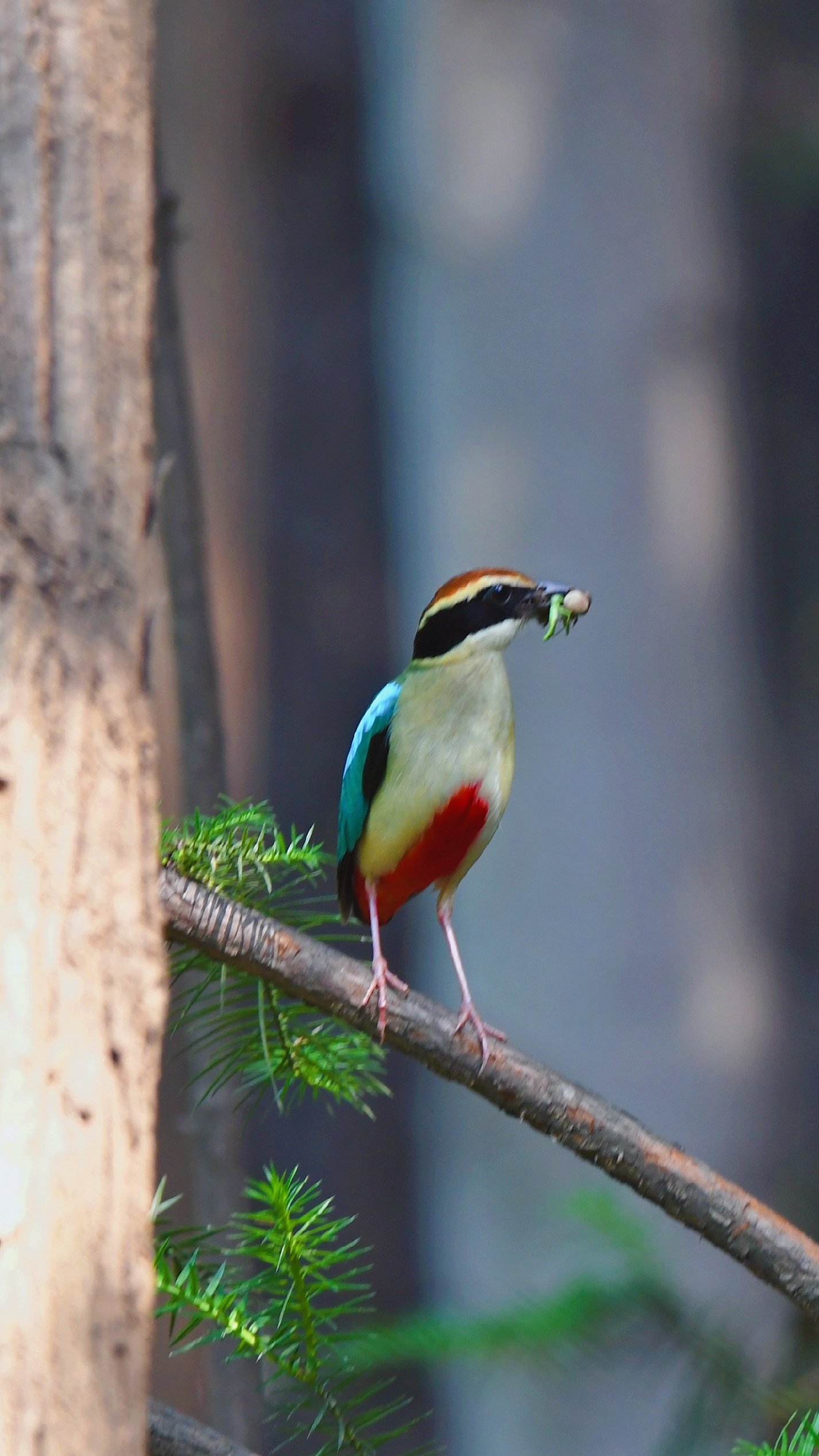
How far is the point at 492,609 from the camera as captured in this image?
95cm

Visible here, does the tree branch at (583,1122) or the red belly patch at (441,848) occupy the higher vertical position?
the red belly patch at (441,848)

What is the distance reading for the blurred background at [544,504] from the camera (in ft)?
6.77

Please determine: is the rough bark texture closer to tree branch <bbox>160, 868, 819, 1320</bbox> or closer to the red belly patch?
tree branch <bbox>160, 868, 819, 1320</bbox>

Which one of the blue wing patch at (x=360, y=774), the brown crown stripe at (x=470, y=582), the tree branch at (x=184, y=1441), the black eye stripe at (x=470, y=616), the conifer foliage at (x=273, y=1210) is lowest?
the tree branch at (x=184, y=1441)

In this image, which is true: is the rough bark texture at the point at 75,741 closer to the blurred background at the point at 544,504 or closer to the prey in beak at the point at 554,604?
the prey in beak at the point at 554,604

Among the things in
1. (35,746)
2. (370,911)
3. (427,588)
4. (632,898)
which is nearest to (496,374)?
(427,588)

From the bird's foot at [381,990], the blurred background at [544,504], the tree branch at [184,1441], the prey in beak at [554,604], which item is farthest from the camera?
the blurred background at [544,504]

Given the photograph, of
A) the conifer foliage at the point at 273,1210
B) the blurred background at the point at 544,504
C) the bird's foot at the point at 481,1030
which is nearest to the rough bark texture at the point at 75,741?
the conifer foliage at the point at 273,1210

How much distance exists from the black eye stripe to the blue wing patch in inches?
2.2

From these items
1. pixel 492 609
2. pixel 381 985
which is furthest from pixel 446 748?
pixel 381 985

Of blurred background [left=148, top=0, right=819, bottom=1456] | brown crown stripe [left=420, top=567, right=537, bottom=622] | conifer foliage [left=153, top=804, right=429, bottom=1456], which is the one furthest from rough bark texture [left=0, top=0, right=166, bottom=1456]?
blurred background [left=148, top=0, right=819, bottom=1456]

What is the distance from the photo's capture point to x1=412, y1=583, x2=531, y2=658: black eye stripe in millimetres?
942

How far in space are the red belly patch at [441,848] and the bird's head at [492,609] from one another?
11cm

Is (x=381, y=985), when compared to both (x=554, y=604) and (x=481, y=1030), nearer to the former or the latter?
(x=481, y=1030)
